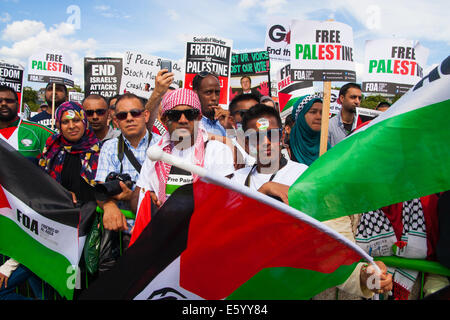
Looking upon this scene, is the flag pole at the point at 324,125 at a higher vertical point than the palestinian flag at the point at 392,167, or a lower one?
higher

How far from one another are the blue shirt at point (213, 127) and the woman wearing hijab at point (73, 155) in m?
1.21

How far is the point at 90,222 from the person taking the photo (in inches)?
107

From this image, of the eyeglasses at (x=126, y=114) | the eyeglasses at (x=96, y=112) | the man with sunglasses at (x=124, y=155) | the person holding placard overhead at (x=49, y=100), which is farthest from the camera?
the person holding placard overhead at (x=49, y=100)

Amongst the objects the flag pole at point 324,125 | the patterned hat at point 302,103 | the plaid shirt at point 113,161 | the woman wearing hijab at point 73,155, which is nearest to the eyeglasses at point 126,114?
the plaid shirt at point 113,161

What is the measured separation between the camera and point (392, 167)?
1.77 meters

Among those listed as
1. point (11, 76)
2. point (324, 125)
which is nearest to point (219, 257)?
point (324, 125)

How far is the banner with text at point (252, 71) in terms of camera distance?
640 centimetres

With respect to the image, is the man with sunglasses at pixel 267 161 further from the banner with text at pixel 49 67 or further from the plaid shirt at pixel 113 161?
the banner with text at pixel 49 67

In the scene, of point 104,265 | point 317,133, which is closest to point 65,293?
point 104,265

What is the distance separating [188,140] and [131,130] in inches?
30.2

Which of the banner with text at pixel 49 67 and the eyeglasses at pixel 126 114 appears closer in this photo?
the eyeglasses at pixel 126 114

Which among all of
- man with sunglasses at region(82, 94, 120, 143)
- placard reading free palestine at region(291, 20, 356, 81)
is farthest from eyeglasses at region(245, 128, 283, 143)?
man with sunglasses at region(82, 94, 120, 143)

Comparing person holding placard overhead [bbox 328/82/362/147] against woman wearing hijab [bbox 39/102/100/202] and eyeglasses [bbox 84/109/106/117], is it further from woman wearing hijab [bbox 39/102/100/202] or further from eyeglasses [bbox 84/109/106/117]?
woman wearing hijab [bbox 39/102/100/202]

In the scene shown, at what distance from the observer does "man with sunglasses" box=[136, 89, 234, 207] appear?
2459 millimetres
